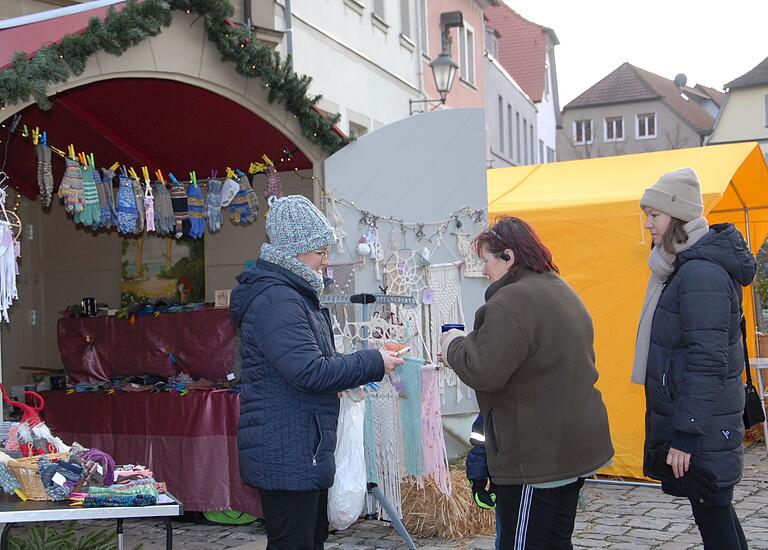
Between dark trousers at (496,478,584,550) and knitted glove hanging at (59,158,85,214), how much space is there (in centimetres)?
351

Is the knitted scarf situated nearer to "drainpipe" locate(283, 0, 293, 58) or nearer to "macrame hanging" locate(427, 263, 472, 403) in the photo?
"macrame hanging" locate(427, 263, 472, 403)

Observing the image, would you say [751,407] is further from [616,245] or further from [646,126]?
[646,126]

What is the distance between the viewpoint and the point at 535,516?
3.36 metres

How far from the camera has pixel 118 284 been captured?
8133 millimetres

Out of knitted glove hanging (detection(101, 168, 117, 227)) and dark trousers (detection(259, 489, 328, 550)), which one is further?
knitted glove hanging (detection(101, 168, 117, 227))

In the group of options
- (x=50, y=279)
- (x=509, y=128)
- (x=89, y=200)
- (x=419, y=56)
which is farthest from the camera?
(x=509, y=128)

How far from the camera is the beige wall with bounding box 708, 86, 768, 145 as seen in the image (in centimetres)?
4216

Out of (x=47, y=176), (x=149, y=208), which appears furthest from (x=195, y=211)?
(x=47, y=176)

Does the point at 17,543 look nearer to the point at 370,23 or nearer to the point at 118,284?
the point at 118,284

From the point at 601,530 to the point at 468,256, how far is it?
1953 mm

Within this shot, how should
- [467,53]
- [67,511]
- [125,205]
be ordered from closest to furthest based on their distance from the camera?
[67,511] → [125,205] → [467,53]

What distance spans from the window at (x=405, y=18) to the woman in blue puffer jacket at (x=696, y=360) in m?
12.1

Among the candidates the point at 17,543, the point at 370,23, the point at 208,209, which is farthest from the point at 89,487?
the point at 370,23

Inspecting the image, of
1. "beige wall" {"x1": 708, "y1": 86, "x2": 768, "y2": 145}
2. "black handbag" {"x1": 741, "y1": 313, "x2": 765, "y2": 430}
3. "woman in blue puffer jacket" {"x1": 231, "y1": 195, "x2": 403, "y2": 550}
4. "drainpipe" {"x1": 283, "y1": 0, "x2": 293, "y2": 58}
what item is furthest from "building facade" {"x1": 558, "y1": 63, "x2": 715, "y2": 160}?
"woman in blue puffer jacket" {"x1": 231, "y1": 195, "x2": 403, "y2": 550}
